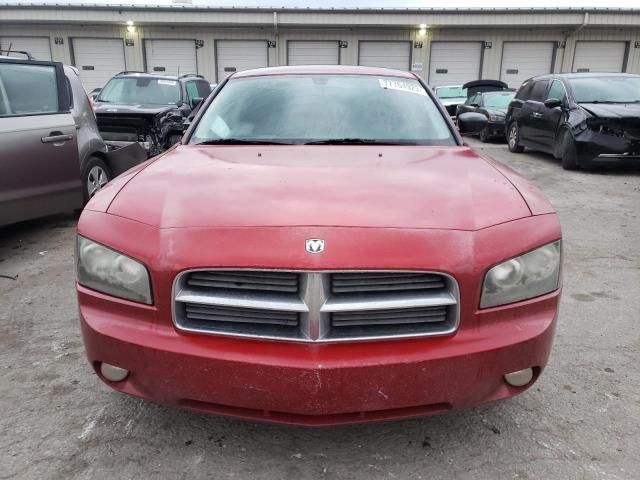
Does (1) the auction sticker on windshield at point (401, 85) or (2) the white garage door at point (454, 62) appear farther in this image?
(2) the white garage door at point (454, 62)

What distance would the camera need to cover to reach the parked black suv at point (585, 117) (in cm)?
832

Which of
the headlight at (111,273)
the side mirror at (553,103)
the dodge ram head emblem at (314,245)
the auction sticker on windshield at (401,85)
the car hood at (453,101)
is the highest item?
the auction sticker on windshield at (401,85)

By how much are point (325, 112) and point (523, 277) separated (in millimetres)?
→ 1598

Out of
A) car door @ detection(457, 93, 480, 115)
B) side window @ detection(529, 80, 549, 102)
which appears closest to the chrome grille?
side window @ detection(529, 80, 549, 102)

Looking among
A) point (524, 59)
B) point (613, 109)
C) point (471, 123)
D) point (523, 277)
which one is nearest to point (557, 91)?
point (613, 109)

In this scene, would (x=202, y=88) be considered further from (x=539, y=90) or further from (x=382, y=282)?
(x=382, y=282)

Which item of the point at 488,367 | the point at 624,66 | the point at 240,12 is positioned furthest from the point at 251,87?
the point at 624,66

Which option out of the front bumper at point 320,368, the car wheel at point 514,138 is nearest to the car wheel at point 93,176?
the front bumper at point 320,368

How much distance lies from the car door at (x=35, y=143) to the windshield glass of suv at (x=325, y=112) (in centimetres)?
216

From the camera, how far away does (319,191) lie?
2.06 meters

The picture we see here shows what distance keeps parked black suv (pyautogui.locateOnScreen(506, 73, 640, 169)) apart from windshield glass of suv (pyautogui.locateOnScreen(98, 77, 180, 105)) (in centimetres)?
668

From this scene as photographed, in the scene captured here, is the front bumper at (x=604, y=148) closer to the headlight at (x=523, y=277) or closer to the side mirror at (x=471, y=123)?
the side mirror at (x=471, y=123)

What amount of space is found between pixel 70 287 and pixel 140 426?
6.71 feet

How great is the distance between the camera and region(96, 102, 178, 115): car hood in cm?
840
